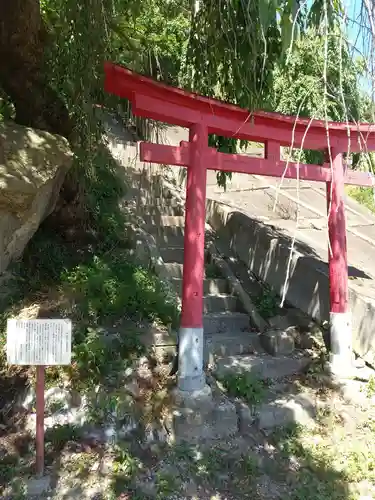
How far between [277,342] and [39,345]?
294 centimetres

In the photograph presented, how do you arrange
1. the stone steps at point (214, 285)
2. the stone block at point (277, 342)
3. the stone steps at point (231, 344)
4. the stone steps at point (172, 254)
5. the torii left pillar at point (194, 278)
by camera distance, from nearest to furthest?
the torii left pillar at point (194, 278) → the stone steps at point (231, 344) → the stone block at point (277, 342) → the stone steps at point (214, 285) → the stone steps at point (172, 254)

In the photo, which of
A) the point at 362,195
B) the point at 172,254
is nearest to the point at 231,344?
the point at 172,254

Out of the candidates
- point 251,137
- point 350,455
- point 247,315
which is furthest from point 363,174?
point 350,455

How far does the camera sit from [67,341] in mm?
3248

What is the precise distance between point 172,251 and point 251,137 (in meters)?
2.61

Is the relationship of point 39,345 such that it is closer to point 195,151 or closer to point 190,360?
point 190,360

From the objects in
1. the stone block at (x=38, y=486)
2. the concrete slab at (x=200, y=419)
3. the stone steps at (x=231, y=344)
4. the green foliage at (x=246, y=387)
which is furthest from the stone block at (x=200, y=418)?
the stone block at (x=38, y=486)

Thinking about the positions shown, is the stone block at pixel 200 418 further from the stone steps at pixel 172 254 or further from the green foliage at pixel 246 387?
the stone steps at pixel 172 254

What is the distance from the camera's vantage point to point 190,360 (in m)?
4.10

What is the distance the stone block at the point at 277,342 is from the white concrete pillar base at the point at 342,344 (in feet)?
1.78

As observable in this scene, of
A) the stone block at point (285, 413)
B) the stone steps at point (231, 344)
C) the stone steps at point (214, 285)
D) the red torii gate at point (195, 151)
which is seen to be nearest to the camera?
the red torii gate at point (195, 151)

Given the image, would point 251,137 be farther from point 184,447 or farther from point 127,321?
point 184,447

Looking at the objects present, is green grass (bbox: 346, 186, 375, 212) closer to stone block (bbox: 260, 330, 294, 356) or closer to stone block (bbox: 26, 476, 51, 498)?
stone block (bbox: 260, 330, 294, 356)

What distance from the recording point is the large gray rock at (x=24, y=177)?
14.4ft
